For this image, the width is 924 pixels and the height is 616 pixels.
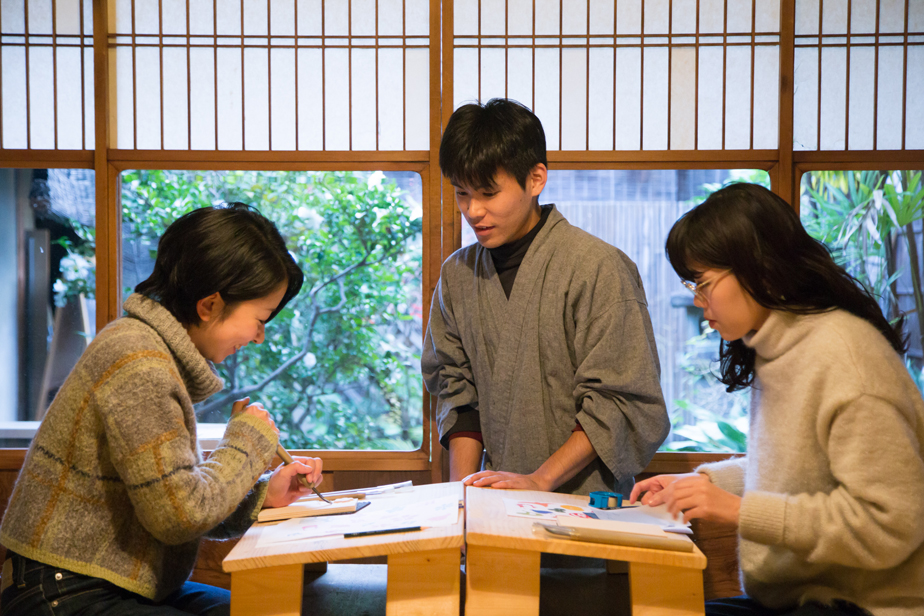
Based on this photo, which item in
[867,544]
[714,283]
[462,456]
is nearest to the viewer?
[867,544]

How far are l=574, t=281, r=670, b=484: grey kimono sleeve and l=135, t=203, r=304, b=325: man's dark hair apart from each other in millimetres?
921

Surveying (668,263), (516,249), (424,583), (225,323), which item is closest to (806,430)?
(424,583)

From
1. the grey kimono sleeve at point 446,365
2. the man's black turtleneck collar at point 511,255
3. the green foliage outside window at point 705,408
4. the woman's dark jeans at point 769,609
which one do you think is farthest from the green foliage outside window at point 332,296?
the woman's dark jeans at point 769,609

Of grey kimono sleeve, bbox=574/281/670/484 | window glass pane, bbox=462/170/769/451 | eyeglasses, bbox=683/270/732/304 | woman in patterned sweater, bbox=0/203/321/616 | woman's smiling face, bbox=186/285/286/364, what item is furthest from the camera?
window glass pane, bbox=462/170/769/451

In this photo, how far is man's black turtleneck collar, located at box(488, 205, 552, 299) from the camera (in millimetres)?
2209

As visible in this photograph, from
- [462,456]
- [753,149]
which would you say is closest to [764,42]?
[753,149]

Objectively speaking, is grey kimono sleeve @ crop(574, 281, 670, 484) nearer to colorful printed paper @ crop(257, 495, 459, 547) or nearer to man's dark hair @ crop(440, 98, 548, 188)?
man's dark hair @ crop(440, 98, 548, 188)

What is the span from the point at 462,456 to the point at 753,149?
5.25 ft

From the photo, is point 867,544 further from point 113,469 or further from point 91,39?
point 91,39

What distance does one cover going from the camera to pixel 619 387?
1.98m

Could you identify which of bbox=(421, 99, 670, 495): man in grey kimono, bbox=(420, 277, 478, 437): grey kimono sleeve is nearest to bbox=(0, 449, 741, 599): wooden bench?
bbox=(421, 99, 670, 495): man in grey kimono

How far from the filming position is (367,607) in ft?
5.57

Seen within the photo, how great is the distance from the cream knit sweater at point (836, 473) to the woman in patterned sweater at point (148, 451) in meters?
1.10

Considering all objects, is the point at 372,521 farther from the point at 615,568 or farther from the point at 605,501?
the point at 615,568
